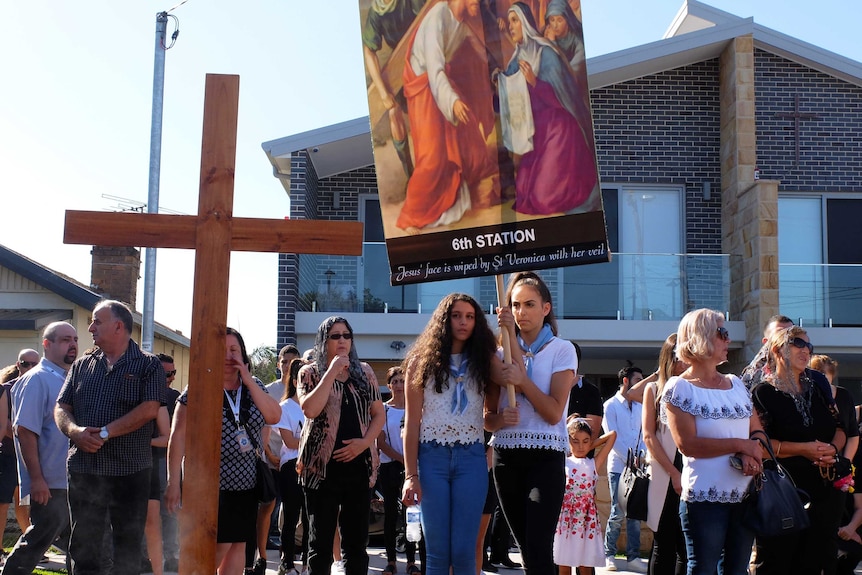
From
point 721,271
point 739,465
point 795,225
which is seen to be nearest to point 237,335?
point 739,465

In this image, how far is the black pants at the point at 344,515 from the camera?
6.80 meters

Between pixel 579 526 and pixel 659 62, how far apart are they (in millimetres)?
12225

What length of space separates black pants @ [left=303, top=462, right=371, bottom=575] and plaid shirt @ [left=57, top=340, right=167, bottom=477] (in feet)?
3.77

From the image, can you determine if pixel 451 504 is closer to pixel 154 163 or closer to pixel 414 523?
pixel 414 523

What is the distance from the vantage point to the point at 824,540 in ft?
22.6

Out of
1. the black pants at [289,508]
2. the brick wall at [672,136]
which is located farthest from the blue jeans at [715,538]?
the brick wall at [672,136]

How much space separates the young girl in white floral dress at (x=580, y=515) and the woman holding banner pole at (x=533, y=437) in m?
2.24

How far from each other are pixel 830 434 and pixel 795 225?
1277cm

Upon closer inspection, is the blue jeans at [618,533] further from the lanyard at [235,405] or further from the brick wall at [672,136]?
the brick wall at [672,136]

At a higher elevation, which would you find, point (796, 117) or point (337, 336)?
point (796, 117)

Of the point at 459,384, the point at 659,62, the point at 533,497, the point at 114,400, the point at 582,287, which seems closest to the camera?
the point at 533,497

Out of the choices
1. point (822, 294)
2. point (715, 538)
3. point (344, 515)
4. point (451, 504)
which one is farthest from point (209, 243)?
point (822, 294)

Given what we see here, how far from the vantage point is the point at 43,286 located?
18422mm

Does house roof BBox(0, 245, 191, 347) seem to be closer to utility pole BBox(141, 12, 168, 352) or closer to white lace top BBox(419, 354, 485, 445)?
utility pole BBox(141, 12, 168, 352)
